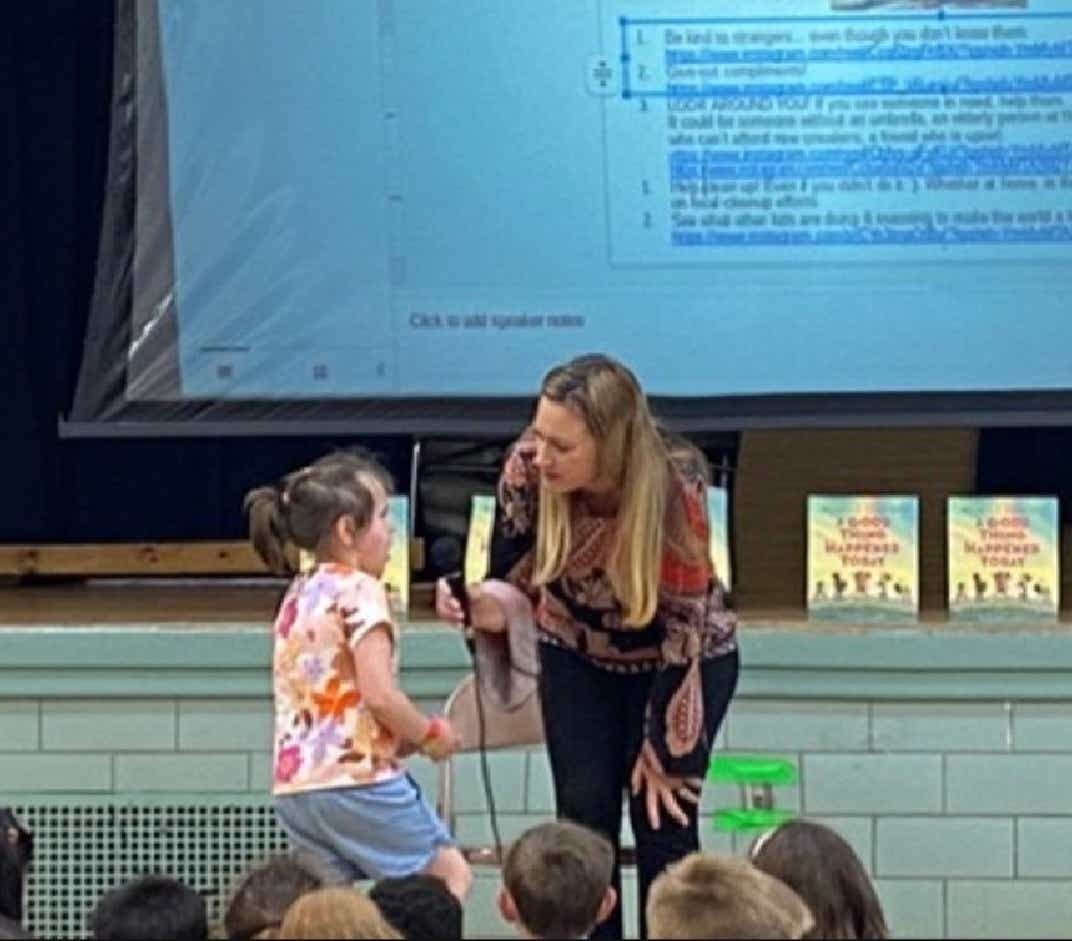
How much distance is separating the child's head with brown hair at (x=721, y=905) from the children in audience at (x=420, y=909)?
0.36 m

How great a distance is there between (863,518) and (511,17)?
122 cm

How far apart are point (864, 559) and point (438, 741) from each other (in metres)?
1.29

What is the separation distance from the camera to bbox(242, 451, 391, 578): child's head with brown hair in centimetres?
388

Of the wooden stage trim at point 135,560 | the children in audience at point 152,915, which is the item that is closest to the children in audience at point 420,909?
the children in audience at point 152,915

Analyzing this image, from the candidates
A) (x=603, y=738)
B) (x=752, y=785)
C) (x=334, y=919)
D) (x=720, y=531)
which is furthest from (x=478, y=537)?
(x=334, y=919)

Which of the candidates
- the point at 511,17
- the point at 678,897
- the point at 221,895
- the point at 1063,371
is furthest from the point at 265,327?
the point at 678,897

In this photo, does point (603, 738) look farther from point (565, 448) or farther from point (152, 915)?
point (152, 915)

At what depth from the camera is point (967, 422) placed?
196 inches

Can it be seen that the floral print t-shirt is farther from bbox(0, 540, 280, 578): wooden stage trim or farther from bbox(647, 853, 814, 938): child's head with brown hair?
bbox(0, 540, 280, 578): wooden stage trim

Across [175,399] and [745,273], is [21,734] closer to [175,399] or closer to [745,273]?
[175,399]

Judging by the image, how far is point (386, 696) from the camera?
379 cm

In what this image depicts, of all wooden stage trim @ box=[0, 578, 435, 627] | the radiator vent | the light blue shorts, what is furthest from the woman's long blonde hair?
the radiator vent

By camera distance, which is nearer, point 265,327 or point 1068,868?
point 1068,868

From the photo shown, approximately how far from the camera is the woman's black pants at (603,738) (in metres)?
3.95
